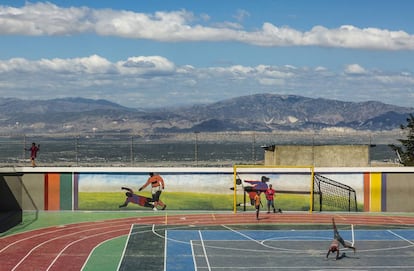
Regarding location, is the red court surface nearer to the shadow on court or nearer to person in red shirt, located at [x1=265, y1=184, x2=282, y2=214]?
person in red shirt, located at [x1=265, y1=184, x2=282, y2=214]

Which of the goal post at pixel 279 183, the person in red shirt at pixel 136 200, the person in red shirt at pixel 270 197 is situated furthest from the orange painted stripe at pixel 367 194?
the person in red shirt at pixel 136 200

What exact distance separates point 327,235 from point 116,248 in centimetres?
997

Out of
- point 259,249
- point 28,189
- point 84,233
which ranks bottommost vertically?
point 259,249

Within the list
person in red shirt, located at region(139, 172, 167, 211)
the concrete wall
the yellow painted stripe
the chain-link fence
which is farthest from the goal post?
person in red shirt, located at region(139, 172, 167, 211)

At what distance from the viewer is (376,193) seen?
39.9m

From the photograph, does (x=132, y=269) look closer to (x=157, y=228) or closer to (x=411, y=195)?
(x=157, y=228)

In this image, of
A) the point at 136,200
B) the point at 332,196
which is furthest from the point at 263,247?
the point at 136,200

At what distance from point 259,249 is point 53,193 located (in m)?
15.7

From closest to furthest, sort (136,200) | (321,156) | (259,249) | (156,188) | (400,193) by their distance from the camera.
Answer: (259,249) → (136,200) → (156,188) → (400,193) → (321,156)

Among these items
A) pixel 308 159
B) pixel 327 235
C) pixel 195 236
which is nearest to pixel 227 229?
pixel 195 236

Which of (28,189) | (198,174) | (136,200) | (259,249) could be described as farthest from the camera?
(198,174)

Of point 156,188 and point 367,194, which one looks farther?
point 367,194

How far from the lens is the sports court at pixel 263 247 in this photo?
2539 centimetres

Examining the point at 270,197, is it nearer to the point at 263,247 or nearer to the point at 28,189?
the point at 263,247
